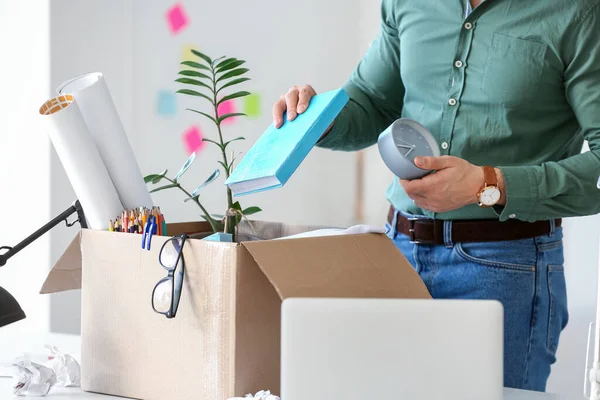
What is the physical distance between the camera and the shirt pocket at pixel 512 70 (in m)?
1.17

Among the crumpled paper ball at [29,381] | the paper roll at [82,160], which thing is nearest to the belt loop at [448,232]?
the paper roll at [82,160]

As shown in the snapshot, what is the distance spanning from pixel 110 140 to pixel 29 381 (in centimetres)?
36

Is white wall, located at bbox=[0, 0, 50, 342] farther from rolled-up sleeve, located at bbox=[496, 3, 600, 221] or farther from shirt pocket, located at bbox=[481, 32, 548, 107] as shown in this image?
rolled-up sleeve, located at bbox=[496, 3, 600, 221]

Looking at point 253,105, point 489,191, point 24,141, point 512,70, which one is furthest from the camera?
point 253,105

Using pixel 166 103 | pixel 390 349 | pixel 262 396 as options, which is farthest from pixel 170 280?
pixel 166 103

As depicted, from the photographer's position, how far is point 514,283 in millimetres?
1226


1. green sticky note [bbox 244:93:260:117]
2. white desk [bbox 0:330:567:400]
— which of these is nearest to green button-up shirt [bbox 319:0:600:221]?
white desk [bbox 0:330:567:400]

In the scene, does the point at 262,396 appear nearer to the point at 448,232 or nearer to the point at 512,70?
the point at 448,232

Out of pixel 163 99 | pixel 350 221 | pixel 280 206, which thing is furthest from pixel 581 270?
pixel 163 99

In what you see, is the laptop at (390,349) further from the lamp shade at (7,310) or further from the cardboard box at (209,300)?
the lamp shade at (7,310)

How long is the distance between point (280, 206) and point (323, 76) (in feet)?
1.88

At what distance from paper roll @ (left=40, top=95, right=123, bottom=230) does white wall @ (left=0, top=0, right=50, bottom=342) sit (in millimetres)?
1446

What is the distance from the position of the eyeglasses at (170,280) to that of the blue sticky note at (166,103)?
86.0 inches

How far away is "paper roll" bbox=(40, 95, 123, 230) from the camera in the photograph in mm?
974
